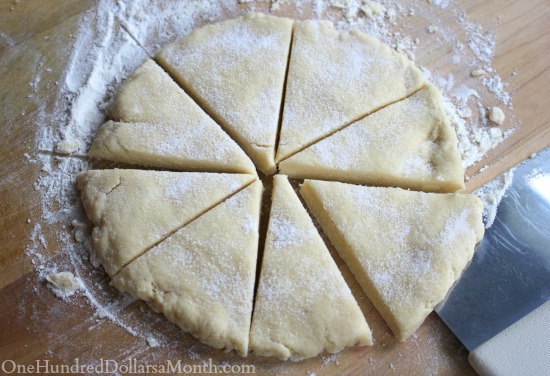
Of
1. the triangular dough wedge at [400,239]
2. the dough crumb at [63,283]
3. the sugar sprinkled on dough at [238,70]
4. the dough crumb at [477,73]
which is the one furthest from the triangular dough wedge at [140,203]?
the dough crumb at [477,73]

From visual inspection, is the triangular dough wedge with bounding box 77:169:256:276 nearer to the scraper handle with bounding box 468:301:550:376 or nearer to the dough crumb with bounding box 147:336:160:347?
the dough crumb with bounding box 147:336:160:347

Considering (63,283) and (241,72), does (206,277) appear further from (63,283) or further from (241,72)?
(241,72)

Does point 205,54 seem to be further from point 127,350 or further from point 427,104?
point 127,350

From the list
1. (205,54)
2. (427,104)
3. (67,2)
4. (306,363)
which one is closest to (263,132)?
(205,54)

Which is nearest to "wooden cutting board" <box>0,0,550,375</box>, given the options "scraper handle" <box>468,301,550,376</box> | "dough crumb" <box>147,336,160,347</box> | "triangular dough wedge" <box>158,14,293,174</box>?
"dough crumb" <box>147,336,160,347</box>

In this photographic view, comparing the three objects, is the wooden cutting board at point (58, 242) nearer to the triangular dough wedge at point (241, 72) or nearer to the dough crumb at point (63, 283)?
→ the dough crumb at point (63, 283)

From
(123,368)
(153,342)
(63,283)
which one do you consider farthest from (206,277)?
(63,283)
